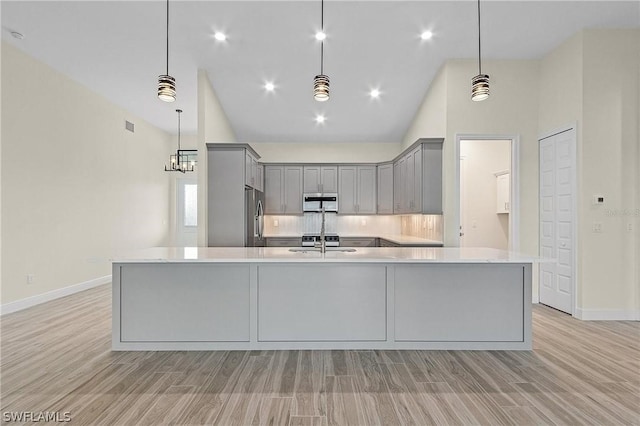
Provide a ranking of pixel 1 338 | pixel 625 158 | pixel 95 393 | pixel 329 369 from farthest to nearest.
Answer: pixel 625 158 → pixel 1 338 → pixel 329 369 → pixel 95 393

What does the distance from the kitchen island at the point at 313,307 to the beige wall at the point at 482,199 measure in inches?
147

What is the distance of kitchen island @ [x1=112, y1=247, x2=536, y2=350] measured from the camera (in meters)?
3.22

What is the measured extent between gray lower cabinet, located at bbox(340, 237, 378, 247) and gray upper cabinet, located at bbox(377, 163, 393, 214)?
64cm

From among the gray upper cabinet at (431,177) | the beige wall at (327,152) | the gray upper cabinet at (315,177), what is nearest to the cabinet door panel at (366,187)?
the beige wall at (327,152)

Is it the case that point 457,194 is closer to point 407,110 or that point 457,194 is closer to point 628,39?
point 407,110

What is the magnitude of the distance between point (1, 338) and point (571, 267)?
6.48 metres

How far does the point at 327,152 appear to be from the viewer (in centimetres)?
745

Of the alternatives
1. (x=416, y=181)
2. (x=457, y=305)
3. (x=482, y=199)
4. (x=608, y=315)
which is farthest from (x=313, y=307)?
(x=482, y=199)

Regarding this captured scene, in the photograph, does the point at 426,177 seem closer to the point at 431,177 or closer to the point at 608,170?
the point at 431,177

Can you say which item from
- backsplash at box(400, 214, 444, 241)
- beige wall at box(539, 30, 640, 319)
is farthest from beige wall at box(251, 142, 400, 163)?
beige wall at box(539, 30, 640, 319)

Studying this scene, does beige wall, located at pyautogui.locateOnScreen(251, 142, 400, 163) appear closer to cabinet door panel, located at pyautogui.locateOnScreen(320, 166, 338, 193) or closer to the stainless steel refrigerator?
cabinet door panel, located at pyautogui.locateOnScreen(320, 166, 338, 193)

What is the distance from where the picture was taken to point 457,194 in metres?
5.05

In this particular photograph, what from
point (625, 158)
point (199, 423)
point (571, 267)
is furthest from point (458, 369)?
point (625, 158)

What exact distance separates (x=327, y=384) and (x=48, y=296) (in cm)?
466
